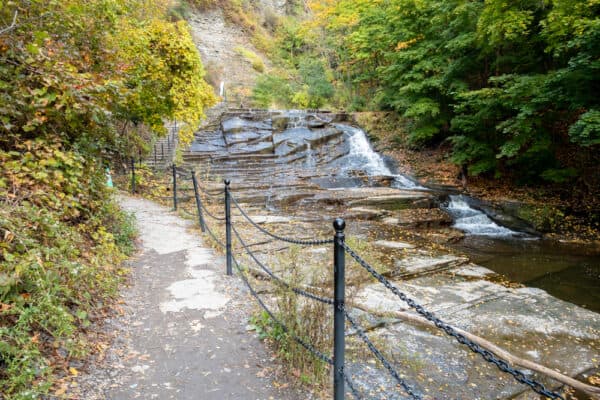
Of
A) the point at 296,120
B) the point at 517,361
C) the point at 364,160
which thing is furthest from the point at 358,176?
the point at 517,361

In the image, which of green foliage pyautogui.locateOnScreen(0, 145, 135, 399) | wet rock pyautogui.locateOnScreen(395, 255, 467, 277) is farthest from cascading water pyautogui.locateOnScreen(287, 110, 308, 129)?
green foliage pyautogui.locateOnScreen(0, 145, 135, 399)

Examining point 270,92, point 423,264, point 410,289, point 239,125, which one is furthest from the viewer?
point 270,92

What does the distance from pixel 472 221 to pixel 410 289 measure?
6123 mm

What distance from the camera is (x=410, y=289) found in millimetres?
5281

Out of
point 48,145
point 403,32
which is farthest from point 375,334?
point 403,32

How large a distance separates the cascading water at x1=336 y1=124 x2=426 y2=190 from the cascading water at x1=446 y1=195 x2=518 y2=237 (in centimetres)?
230

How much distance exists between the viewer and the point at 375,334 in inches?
158

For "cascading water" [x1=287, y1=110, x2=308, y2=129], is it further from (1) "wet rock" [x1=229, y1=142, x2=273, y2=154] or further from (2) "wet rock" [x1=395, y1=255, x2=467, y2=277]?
(2) "wet rock" [x1=395, y1=255, x2=467, y2=277]

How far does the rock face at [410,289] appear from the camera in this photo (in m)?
3.40

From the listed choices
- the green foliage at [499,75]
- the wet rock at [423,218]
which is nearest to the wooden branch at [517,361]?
the wet rock at [423,218]

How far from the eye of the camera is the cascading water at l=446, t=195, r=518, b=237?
385 inches

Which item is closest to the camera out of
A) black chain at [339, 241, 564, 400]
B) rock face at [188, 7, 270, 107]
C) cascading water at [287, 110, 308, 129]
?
black chain at [339, 241, 564, 400]

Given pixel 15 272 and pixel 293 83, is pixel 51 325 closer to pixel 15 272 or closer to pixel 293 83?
pixel 15 272

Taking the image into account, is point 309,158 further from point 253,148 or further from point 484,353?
point 484,353
